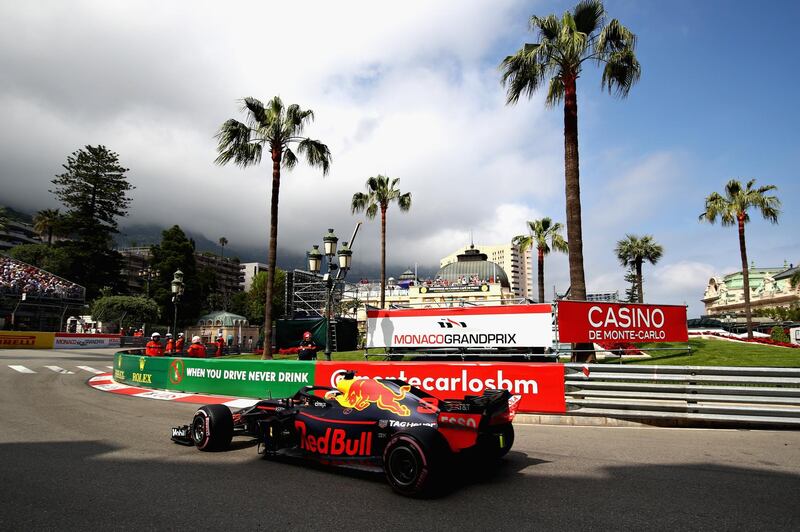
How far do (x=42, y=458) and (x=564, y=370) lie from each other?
935 centimetres

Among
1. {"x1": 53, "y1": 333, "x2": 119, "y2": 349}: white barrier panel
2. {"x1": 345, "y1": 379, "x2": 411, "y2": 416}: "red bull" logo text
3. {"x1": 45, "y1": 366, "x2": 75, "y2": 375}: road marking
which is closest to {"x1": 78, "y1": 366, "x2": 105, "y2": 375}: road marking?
{"x1": 45, "y1": 366, "x2": 75, "y2": 375}: road marking

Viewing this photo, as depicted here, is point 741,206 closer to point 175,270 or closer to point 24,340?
point 24,340

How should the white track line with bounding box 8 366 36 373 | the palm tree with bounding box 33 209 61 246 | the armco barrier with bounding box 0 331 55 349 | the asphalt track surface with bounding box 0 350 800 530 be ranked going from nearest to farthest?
the asphalt track surface with bounding box 0 350 800 530 → the white track line with bounding box 8 366 36 373 → the armco barrier with bounding box 0 331 55 349 → the palm tree with bounding box 33 209 61 246

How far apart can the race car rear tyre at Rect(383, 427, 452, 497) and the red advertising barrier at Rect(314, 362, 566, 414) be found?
14.6ft

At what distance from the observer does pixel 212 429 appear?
23.1 feet

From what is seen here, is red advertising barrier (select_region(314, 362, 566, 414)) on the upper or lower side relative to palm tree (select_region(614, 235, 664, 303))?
lower

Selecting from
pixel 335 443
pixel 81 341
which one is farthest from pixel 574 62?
pixel 81 341

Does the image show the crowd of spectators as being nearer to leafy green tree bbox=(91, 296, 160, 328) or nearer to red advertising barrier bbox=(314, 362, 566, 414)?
leafy green tree bbox=(91, 296, 160, 328)

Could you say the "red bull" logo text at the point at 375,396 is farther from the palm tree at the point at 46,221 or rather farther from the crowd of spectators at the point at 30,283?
the palm tree at the point at 46,221

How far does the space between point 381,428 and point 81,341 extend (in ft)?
148

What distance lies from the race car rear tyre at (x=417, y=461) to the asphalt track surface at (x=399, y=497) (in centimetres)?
16

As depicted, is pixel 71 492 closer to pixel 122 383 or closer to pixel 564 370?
pixel 564 370

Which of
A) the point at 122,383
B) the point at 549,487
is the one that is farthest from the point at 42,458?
the point at 122,383

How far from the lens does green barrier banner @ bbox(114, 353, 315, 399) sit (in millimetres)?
12727
